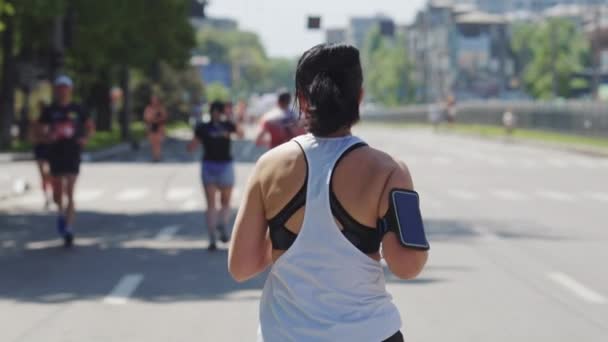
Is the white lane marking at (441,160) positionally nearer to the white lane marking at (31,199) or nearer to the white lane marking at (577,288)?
the white lane marking at (31,199)

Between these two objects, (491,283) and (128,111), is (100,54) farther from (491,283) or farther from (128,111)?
(491,283)

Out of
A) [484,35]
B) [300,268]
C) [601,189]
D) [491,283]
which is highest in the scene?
[300,268]

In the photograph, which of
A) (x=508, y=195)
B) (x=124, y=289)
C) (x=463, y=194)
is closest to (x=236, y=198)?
(x=463, y=194)

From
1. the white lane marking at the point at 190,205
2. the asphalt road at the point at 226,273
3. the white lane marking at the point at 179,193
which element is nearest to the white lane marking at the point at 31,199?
the asphalt road at the point at 226,273

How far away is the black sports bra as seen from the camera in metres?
4.08

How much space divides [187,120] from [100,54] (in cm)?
5242

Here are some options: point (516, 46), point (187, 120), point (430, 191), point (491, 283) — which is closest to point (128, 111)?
point (430, 191)

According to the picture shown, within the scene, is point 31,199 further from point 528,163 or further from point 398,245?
point 398,245

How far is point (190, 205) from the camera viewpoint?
24.0 metres

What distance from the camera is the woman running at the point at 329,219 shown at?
160 inches

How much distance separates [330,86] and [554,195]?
2331 centimetres

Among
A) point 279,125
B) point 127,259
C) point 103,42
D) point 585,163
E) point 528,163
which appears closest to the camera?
point 127,259

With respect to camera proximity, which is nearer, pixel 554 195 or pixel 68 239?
pixel 68 239

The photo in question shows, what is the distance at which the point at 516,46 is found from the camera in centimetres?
16475
